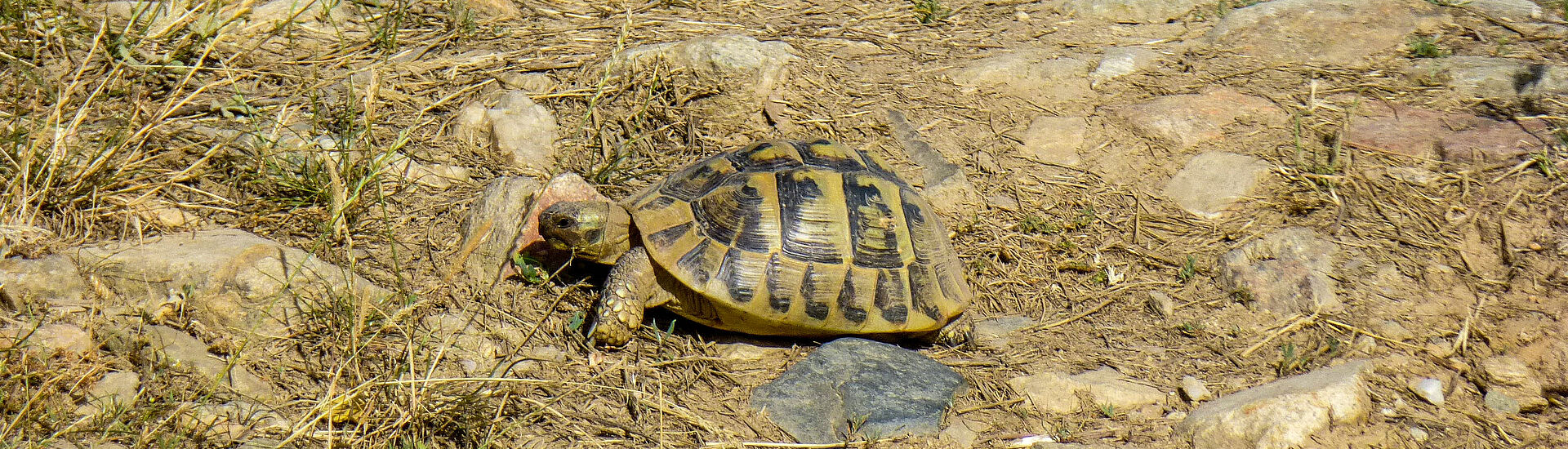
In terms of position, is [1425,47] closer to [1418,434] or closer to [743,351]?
[1418,434]

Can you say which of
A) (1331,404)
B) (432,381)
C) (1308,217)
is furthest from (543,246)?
(1308,217)

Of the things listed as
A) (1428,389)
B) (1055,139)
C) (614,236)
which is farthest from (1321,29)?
(614,236)

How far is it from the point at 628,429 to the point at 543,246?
105cm

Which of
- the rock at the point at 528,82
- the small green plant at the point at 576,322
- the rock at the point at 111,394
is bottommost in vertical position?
the small green plant at the point at 576,322

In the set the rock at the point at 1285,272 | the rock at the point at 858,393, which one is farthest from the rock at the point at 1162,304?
the rock at the point at 858,393

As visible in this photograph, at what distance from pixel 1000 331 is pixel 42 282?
9.97 feet

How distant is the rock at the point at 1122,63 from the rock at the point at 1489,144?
4.40 feet

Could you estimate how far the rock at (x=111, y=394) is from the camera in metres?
2.45

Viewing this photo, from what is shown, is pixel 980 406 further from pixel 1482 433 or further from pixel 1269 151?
pixel 1269 151

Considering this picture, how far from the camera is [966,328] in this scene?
363 centimetres

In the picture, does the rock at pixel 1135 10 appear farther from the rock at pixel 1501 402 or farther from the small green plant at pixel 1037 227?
the rock at pixel 1501 402

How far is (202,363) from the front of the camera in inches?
106

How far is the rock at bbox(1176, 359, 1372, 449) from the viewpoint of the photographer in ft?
9.17

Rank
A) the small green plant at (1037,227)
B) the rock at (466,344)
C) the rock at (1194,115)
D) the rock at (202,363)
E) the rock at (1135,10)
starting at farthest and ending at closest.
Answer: the rock at (1135,10) < the rock at (1194,115) < the small green plant at (1037,227) < the rock at (466,344) < the rock at (202,363)
